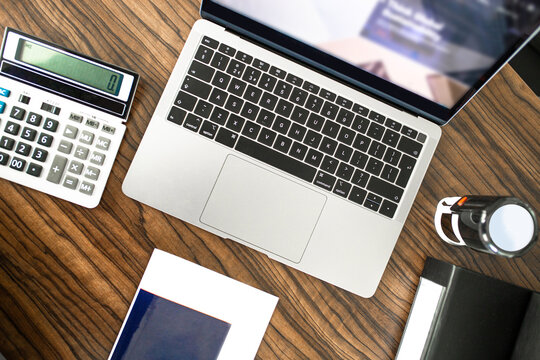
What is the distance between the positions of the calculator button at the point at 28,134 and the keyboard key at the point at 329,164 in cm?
44

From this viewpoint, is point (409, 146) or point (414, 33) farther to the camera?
point (409, 146)

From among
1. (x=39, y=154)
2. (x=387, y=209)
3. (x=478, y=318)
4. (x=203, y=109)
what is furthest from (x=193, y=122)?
(x=478, y=318)

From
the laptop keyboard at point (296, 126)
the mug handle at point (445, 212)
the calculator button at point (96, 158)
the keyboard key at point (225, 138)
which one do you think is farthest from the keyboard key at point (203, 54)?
the mug handle at point (445, 212)

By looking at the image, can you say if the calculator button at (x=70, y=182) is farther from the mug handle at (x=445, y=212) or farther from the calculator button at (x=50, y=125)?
the mug handle at (x=445, y=212)

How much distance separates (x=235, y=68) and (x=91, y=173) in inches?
10.9

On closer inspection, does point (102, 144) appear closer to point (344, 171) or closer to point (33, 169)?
point (33, 169)

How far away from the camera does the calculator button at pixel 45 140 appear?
619 millimetres

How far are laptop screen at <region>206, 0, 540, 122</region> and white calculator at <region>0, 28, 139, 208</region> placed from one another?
23cm

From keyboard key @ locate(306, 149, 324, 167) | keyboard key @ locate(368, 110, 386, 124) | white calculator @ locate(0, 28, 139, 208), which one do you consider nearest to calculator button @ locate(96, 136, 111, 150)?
white calculator @ locate(0, 28, 139, 208)

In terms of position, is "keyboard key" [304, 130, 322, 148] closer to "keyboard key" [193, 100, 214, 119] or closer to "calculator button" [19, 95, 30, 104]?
"keyboard key" [193, 100, 214, 119]

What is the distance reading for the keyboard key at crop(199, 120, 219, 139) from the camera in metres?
0.65

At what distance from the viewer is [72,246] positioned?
65 centimetres

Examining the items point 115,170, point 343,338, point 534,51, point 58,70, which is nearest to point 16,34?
point 58,70

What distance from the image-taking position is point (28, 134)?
619 mm
